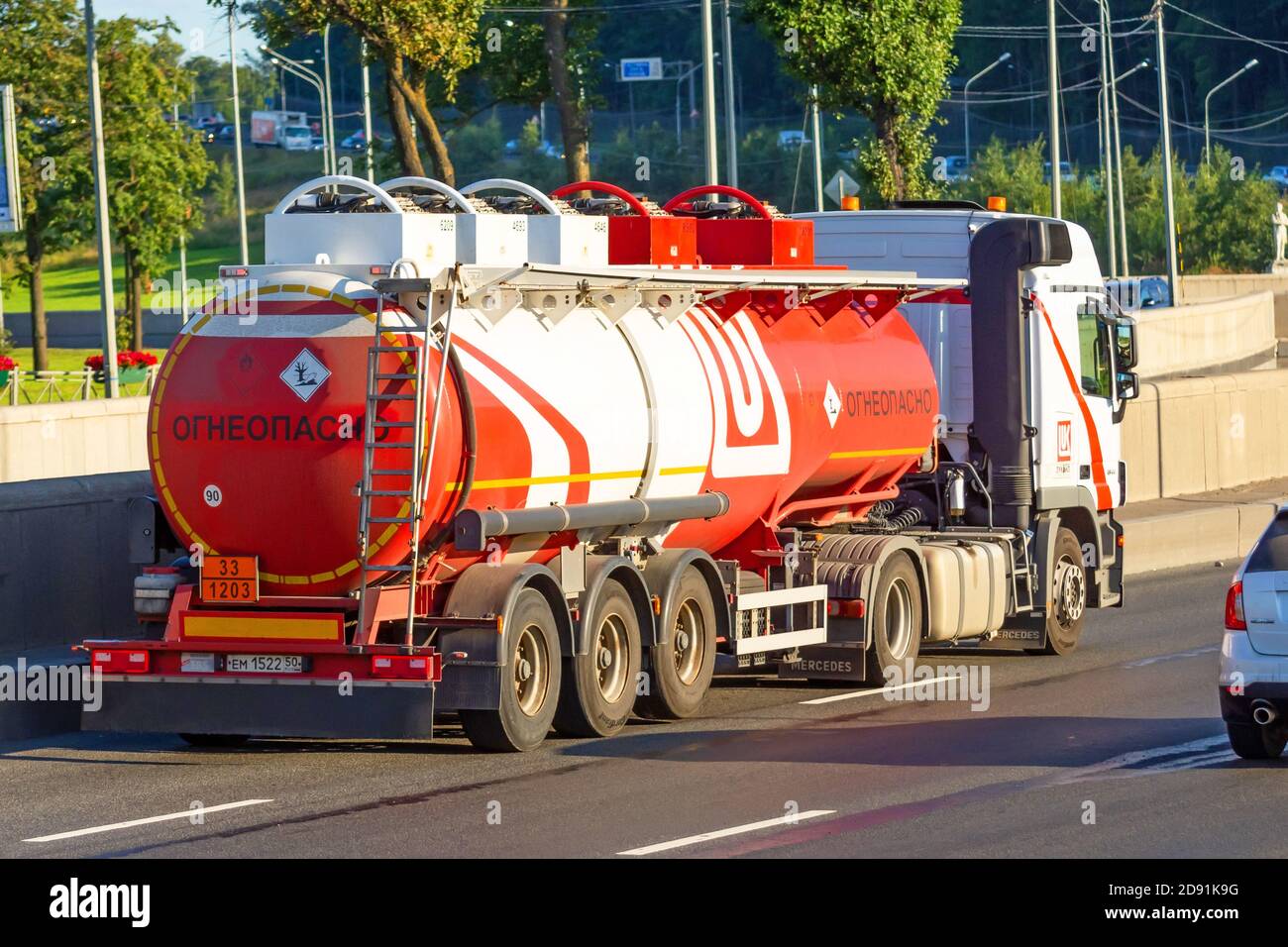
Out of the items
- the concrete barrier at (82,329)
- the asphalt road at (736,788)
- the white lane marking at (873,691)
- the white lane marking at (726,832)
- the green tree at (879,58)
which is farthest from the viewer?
the concrete barrier at (82,329)

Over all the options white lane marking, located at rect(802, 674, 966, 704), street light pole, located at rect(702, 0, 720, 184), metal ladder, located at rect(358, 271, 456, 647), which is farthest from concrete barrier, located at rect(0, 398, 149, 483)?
metal ladder, located at rect(358, 271, 456, 647)

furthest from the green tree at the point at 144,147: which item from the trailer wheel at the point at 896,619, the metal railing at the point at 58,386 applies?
the trailer wheel at the point at 896,619

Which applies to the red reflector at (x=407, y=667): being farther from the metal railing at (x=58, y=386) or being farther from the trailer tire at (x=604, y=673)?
the metal railing at (x=58, y=386)

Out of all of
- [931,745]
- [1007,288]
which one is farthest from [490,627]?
[1007,288]

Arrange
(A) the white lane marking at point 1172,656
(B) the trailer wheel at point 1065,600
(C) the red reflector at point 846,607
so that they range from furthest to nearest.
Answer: (B) the trailer wheel at point 1065,600, (A) the white lane marking at point 1172,656, (C) the red reflector at point 846,607

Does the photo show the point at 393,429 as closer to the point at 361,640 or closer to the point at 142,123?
the point at 361,640

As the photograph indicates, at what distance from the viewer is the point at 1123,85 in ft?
462

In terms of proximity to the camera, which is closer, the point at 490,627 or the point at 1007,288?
the point at 490,627

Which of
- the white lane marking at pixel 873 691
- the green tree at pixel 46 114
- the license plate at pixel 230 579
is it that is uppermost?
the green tree at pixel 46 114

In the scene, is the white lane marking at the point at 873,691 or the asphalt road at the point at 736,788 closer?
the asphalt road at the point at 736,788

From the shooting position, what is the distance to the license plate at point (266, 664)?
43.1ft

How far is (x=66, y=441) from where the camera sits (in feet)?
93.2

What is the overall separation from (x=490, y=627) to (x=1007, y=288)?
7222 mm
